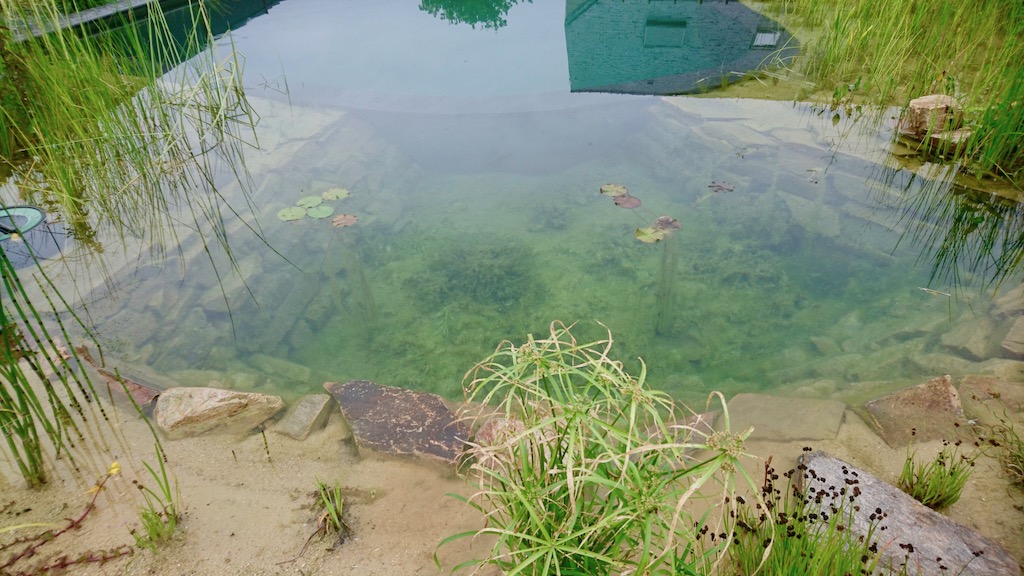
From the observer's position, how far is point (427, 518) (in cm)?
184

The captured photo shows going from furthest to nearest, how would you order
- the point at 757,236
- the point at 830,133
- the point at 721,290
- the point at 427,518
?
the point at 830,133 → the point at 757,236 → the point at 721,290 → the point at 427,518

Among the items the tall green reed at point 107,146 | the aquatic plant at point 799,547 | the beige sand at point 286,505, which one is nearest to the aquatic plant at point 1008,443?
the beige sand at point 286,505

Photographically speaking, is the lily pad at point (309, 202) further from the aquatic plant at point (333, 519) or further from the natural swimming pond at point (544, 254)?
the aquatic plant at point (333, 519)

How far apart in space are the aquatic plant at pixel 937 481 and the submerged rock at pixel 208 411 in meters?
2.21

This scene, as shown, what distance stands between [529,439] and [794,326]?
1.76 m

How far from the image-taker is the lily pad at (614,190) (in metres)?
3.54

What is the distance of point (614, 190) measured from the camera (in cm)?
355

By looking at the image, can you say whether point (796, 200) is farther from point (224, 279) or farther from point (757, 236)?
point (224, 279)

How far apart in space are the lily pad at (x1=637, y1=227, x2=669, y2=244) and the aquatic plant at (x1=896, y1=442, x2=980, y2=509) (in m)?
1.61

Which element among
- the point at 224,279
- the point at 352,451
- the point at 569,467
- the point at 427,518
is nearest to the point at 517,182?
the point at 224,279

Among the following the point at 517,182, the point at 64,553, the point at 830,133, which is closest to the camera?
the point at 64,553

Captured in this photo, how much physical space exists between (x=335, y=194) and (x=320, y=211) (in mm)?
207

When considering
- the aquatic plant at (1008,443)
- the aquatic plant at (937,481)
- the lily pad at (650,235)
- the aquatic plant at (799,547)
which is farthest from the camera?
the lily pad at (650,235)

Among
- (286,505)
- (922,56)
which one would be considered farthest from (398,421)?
(922,56)
